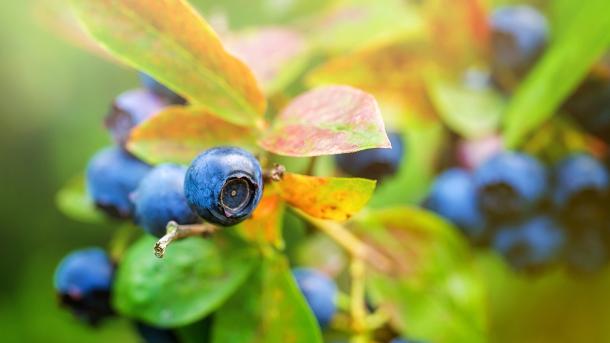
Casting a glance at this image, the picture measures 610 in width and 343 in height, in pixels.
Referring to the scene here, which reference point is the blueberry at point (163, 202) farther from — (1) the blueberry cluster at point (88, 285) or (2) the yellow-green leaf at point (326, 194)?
(1) the blueberry cluster at point (88, 285)

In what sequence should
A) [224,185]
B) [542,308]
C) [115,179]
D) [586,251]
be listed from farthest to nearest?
1. [542,308]
2. [586,251]
3. [115,179]
4. [224,185]

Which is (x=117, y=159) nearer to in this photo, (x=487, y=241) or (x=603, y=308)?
(x=487, y=241)

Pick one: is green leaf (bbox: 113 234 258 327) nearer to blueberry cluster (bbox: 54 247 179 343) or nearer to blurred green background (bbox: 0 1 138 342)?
blueberry cluster (bbox: 54 247 179 343)

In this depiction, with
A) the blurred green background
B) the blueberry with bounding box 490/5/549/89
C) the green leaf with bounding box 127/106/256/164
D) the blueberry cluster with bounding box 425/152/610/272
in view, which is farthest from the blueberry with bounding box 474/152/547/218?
the blurred green background

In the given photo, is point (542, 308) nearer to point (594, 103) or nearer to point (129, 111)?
point (594, 103)

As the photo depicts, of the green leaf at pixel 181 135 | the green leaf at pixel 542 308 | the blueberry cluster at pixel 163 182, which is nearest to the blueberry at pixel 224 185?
the blueberry cluster at pixel 163 182

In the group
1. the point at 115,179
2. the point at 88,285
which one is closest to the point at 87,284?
the point at 88,285
